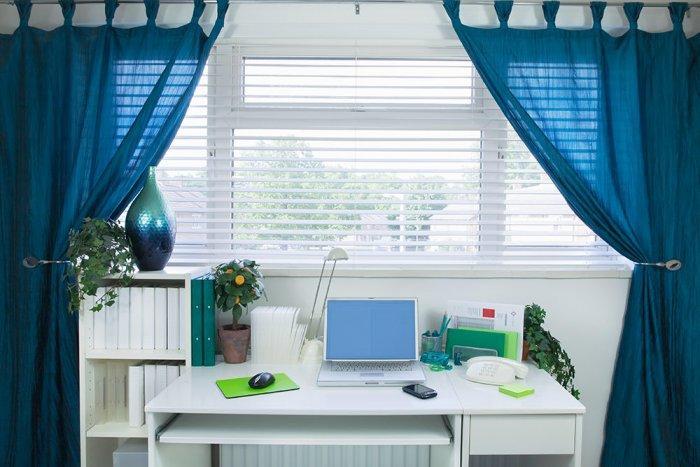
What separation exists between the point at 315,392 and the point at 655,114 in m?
1.81

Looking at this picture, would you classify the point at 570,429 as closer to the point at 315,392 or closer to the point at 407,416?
the point at 407,416

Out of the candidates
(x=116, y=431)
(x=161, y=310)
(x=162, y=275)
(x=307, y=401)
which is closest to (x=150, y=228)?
(x=162, y=275)

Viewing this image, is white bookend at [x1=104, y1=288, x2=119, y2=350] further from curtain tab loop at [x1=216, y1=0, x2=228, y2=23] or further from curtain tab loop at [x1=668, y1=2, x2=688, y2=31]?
curtain tab loop at [x1=668, y1=2, x2=688, y2=31]

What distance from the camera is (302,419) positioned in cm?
185

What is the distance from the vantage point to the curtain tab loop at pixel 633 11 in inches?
89.3

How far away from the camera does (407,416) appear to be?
188 centimetres

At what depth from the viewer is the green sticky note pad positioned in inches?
69.4

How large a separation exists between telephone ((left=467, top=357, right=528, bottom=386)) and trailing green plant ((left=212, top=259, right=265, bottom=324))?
2.86 feet

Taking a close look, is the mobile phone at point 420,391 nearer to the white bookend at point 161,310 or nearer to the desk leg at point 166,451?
the desk leg at point 166,451

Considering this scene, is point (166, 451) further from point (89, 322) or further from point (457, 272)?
point (457, 272)

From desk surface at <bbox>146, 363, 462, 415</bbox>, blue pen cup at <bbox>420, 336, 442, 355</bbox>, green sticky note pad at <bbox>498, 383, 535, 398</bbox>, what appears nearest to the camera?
desk surface at <bbox>146, 363, 462, 415</bbox>

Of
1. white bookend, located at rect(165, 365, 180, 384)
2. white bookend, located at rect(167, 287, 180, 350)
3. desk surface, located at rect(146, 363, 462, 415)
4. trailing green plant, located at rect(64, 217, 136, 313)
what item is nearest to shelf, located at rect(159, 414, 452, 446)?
desk surface, located at rect(146, 363, 462, 415)

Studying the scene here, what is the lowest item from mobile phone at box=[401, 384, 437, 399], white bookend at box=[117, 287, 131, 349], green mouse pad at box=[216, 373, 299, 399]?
green mouse pad at box=[216, 373, 299, 399]

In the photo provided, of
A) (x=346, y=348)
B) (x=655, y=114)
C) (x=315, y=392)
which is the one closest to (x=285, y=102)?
(x=346, y=348)
